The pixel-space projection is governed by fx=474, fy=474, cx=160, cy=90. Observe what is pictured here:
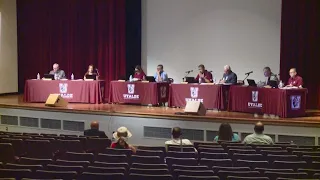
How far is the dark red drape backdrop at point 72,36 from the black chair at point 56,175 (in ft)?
35.5

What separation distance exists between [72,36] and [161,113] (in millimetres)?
6419

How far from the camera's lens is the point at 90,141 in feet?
26.5

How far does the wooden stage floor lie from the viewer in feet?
34.8

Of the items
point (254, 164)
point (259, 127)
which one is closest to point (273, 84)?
point (259, 127)

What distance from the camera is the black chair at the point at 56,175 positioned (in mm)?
5105

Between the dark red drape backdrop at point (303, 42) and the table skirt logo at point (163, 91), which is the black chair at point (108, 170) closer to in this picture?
the table skirt logo at point (163, 91)

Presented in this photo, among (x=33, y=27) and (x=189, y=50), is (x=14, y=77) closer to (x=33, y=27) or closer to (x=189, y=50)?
(x=33, y=27)

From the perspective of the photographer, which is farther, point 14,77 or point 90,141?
point 14,77

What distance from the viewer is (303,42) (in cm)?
1326

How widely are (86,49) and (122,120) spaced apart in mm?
5450

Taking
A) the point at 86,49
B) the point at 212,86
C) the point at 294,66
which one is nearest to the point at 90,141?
the point at 212,86

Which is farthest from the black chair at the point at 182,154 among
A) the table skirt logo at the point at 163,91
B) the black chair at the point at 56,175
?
the table skirt logo at the point at 163,91

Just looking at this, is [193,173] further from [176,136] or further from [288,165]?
[176,136]

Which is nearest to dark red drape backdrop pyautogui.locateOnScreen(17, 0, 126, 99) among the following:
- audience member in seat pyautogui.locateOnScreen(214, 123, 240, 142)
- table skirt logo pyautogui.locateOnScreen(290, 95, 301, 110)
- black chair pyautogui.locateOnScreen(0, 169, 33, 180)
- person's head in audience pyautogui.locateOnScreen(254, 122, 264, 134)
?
table skirt logo pyautogui.locateOnScreen(290, 95, 301, 110)
